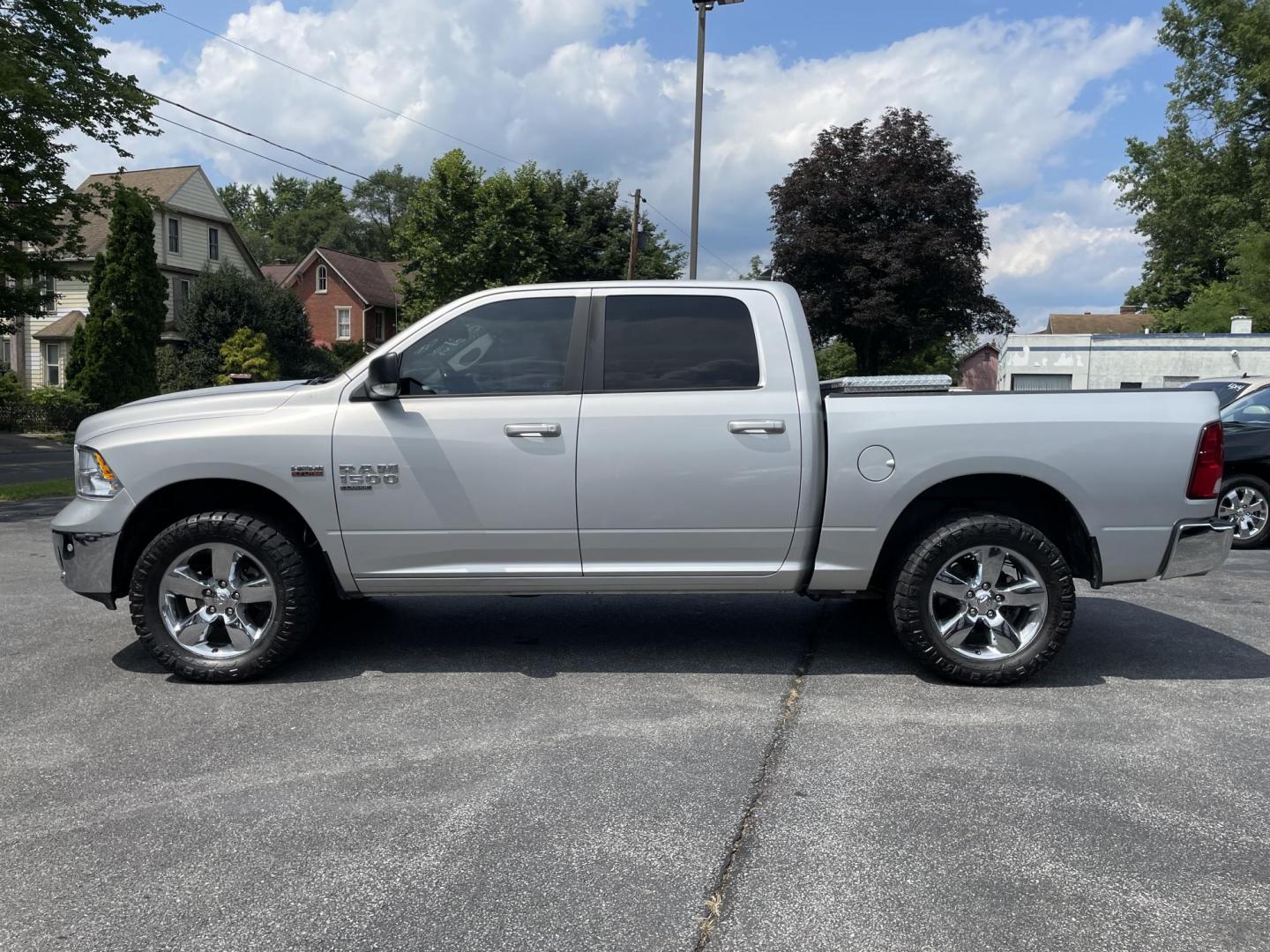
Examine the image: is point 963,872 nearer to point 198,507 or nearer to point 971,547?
point 971,547

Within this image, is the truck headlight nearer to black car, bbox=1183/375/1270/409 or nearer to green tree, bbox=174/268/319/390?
black car, bbox=1183/375/1270/409

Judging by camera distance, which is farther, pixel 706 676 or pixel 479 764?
pixel 706 676

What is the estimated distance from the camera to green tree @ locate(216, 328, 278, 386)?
3744 centimetres

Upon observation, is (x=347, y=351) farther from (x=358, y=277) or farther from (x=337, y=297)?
(x=358, y=277)

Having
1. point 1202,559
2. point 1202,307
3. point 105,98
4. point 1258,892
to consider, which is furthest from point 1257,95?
point 1258,892

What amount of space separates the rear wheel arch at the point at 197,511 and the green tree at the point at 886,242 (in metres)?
33.9

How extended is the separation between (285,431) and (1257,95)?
4236 cm

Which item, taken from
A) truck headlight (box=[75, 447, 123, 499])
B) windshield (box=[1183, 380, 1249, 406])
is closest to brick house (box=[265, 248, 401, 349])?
windshield (box=[1183, 380, 1249, 406])

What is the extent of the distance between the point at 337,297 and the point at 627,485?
54.0m

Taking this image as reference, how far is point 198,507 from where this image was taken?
5.32m

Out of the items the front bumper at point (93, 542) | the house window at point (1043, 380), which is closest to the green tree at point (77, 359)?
the front bumper at point (93, 542)

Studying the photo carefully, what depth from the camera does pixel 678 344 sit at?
17.0ft

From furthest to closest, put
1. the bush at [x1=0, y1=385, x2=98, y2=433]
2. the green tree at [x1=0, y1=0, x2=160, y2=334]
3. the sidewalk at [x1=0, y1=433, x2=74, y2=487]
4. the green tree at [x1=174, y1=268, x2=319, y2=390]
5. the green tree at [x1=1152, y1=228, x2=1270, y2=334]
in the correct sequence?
the green tree at [x1=174, y1=268, x2=319, y2=390] < the green tree at [x1=1152, y1=228, x2=1270, y2=334] < the bush at [x1=0, y1=385, x2=98, y2=433] < the sidewalk at [x1=0, y1=433, x2=74, y2=487] < the green tree at [x1=0, y1=0, x2=160, y2=334]

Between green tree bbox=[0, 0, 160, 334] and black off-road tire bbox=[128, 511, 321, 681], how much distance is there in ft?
39.8
